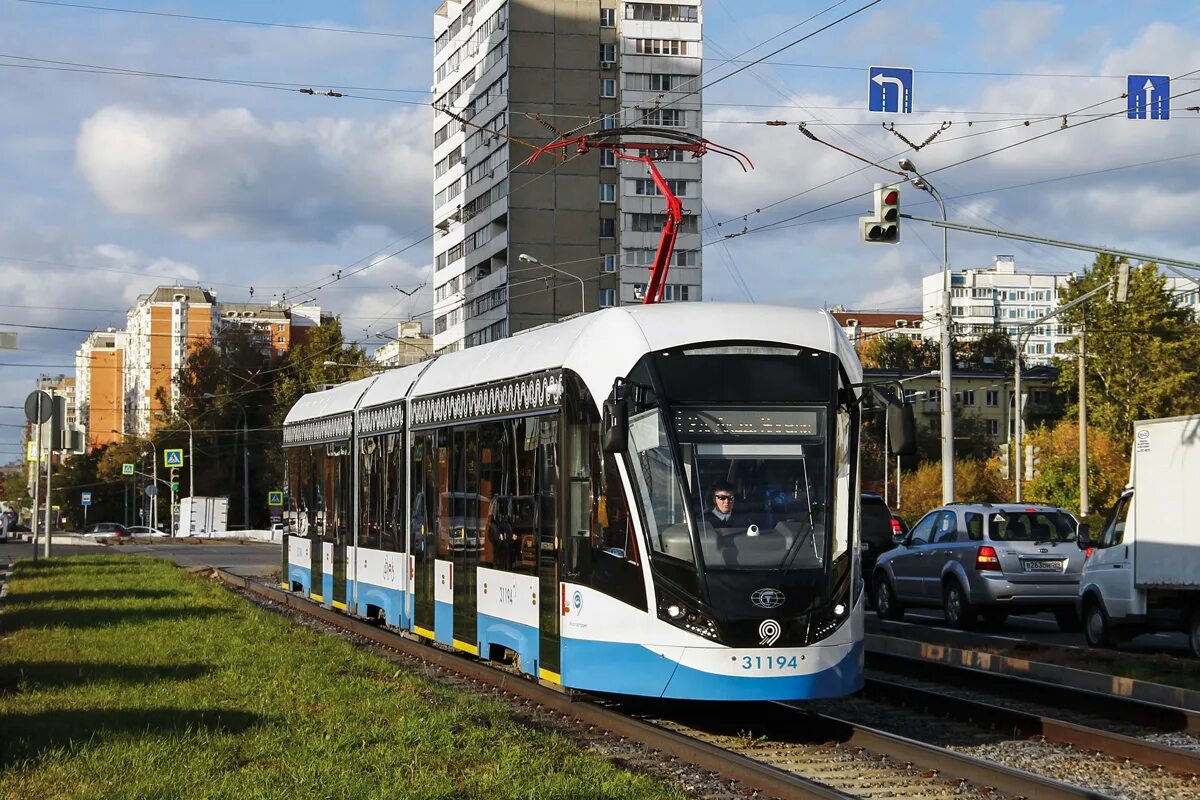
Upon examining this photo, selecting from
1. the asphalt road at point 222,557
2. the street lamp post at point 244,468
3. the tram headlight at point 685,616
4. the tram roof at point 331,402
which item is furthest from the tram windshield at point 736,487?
the street lamp post at point 244,468

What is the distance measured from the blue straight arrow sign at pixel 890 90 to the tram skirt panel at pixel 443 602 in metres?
10.9

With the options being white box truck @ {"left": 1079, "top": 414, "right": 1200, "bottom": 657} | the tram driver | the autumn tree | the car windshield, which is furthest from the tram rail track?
the autumn tree

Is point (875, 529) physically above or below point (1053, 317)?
below

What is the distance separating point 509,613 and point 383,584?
5.46 meters

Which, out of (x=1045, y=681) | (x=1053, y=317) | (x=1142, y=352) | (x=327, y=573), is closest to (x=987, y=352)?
(x=1142, y=352)

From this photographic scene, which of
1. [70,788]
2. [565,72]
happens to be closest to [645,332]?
[70,788]

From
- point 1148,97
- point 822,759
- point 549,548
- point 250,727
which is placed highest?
point 1148,97

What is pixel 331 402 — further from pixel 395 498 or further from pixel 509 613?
pixel 509 613

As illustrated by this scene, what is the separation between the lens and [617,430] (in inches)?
441

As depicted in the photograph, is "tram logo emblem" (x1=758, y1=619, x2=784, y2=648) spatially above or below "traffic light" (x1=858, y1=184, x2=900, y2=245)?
below

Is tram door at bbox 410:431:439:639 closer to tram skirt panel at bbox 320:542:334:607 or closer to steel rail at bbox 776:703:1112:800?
tram skirt panel at bbox 320:542:334:607

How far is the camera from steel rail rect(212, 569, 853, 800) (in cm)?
920

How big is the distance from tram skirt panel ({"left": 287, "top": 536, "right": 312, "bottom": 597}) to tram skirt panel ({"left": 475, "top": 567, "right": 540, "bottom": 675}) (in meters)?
9.26

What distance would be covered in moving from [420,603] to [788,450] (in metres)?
6.89
